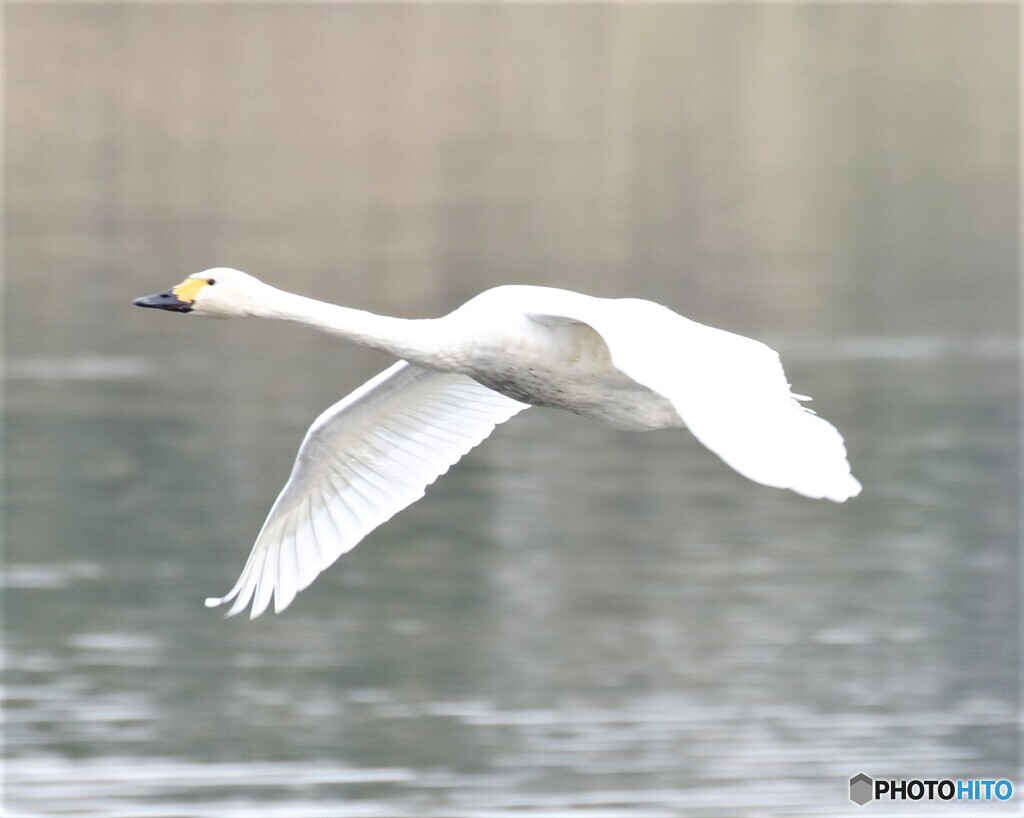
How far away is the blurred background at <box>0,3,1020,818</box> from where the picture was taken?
12.3 metres

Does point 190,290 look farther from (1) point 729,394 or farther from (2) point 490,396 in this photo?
(1) point 729,394

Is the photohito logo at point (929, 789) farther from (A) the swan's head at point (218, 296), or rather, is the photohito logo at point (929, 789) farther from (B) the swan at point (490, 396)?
(A) the swan's head at point (218, 296)

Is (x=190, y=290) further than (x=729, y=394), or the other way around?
(x=190, y=290)

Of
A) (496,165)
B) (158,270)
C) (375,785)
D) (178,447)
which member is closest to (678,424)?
(375,785)

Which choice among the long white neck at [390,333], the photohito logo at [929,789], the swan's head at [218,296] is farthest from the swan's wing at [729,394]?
the photohito logo at [929,789]

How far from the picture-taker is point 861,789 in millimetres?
11453

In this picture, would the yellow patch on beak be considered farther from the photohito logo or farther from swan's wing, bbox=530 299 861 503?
the photohito logo

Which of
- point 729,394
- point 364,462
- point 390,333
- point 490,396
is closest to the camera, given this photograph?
point 729,394

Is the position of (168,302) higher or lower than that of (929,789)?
higher

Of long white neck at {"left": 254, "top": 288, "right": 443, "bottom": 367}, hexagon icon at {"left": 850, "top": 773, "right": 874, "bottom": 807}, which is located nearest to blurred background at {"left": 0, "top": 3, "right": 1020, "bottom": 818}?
hexagon icon at {"left": 850, "top": 773, "right": 874, "bottom": 807}

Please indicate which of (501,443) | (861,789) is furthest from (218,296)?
(501,443)

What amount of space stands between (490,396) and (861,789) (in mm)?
3034

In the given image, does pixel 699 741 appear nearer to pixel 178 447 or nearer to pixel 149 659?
pixel 149 659

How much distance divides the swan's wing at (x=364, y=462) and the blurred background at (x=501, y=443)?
6.28 ft
